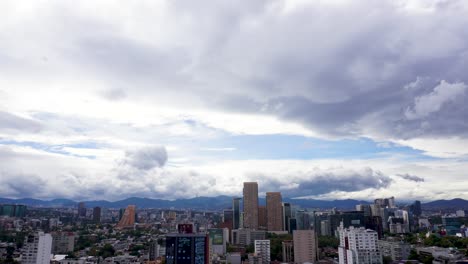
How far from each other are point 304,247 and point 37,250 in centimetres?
2196

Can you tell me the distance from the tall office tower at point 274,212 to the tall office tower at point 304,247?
26.5 meters

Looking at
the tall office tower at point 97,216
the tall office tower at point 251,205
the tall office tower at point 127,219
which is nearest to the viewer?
the tall office tower at point 251,205

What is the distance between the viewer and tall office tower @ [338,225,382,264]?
72.7 feet

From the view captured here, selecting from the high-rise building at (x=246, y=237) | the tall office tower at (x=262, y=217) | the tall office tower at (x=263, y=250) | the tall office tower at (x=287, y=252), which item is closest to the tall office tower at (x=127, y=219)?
the tall office tower at (x=262, y=217)

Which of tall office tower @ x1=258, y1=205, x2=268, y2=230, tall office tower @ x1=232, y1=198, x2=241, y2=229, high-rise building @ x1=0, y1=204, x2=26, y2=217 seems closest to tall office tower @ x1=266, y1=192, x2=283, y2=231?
tall office tower @ x1=258, y1=205, x2=268, y2=230

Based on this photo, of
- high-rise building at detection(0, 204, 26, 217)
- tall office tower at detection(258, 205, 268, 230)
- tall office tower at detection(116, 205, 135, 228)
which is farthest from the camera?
tall office tower at detection(116, 205, 135, 228)

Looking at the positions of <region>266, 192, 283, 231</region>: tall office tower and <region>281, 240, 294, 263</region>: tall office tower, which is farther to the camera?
<region>266, 192, 283, 231</region>: tall office tower

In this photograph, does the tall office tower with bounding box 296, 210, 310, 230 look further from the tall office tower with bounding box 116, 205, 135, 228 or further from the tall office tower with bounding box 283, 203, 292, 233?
the tall office tower with bounding box 116, 205, 135, 228

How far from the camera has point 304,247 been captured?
109 ft

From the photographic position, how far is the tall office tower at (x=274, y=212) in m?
59.8

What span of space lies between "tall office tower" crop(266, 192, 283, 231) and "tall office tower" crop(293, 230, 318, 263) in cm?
2651

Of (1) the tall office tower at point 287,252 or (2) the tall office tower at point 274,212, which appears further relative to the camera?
(2) the tall office tower at point 274,212

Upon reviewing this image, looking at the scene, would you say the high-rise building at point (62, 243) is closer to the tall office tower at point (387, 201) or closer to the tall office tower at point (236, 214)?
the tall office tower at point (236, 214)

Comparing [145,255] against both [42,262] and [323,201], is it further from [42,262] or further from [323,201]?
[323,201]
